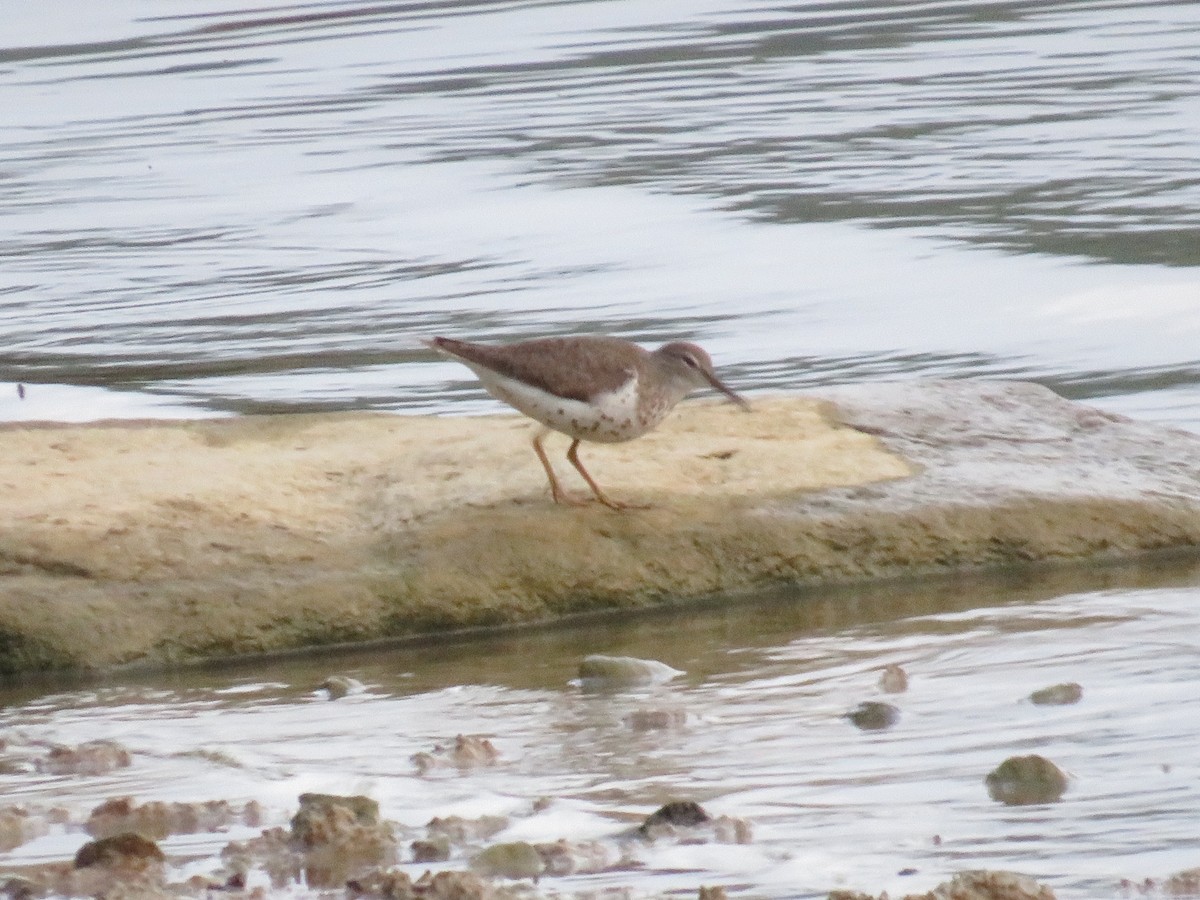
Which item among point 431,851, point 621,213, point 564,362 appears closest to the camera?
point 431,851

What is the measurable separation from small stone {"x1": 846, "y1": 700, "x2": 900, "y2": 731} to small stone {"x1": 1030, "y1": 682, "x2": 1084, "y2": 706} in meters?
0.36

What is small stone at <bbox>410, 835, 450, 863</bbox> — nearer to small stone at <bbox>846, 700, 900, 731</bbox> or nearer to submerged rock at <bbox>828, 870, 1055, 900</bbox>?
submerged rock at <bbox>828, 870, 1055, 900</bbox>

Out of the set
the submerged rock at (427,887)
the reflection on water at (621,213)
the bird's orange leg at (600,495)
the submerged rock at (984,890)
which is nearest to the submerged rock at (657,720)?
the submerged rock at (427,887)

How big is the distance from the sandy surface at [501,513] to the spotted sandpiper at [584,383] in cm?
21

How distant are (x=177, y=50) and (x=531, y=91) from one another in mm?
7529

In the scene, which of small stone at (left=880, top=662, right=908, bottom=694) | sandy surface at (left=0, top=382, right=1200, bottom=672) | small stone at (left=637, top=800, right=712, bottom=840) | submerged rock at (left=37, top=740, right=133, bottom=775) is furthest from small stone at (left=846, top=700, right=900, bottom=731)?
sandy surface at (left=0, top=382, right=1200, bottom=672)

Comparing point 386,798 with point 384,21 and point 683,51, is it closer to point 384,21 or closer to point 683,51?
point 683,51

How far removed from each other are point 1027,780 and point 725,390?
3.43 m

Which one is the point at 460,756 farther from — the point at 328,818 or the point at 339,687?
the point at 339,687

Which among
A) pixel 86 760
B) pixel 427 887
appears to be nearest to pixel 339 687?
pixel 86 760

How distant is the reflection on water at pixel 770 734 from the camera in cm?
495

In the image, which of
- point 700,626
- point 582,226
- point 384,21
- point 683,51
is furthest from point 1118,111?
point 384,21

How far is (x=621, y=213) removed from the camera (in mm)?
15203

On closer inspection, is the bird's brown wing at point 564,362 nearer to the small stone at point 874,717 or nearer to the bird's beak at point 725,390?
the bird's beak at point 725,390
